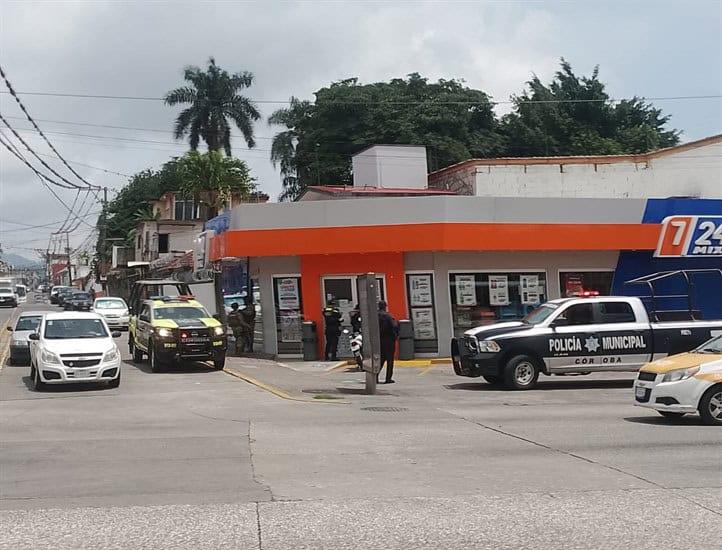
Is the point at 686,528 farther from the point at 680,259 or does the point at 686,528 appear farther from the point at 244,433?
the point at 680,259

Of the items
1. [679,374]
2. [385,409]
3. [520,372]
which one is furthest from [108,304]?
[679,374]

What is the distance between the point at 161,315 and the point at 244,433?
37.7ft

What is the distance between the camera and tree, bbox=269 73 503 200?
5278 cm

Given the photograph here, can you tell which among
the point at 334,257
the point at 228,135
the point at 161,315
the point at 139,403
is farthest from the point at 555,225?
the point at 228,135

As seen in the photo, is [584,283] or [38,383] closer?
[38,383]

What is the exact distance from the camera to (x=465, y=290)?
83.9 feet

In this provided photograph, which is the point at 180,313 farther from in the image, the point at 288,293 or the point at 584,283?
the point at 584,283

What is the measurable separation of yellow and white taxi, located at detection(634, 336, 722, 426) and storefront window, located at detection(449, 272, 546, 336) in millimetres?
12472

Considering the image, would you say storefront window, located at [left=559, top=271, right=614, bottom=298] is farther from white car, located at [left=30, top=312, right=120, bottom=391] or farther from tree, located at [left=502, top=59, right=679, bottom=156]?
tree, located at [left=502, top=59, right=679, bottom=156]

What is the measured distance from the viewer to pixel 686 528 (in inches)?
271

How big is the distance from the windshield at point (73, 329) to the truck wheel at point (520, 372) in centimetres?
929

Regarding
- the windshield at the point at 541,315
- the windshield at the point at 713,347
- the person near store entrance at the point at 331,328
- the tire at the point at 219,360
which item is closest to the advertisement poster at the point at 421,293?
the person near store entrance at the point at 331,328

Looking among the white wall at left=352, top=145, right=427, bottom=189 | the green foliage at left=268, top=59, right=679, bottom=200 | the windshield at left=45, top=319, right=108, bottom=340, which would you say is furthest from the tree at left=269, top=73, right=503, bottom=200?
the windshield at left=45, top=319, right=108, bottom=340

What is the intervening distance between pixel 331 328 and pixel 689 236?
11467mm
